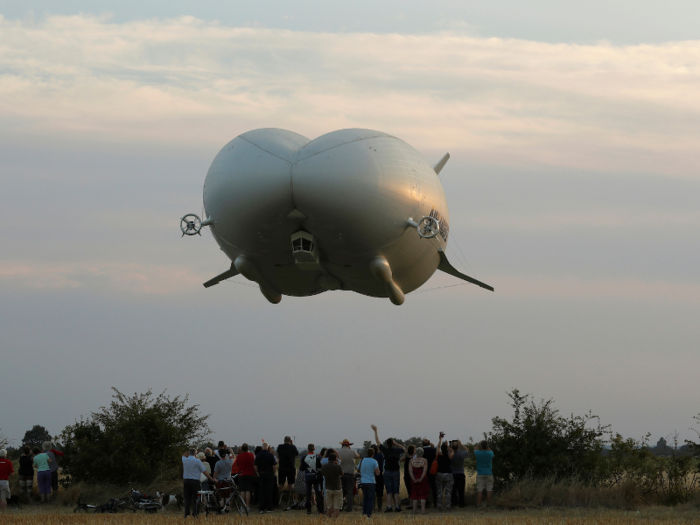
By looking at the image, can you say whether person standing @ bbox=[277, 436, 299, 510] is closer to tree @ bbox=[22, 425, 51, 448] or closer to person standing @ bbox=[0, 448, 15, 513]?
person standing @ bbox=[0, 448, 15, 513]

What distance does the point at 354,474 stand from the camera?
23.0m

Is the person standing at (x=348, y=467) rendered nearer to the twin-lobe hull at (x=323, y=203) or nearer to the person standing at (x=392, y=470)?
the person standing at (x=392, y=470)

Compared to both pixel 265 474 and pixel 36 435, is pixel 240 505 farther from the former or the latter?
Answer: pixel 36 435

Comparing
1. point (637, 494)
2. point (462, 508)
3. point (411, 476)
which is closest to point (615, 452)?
point (637, 494)

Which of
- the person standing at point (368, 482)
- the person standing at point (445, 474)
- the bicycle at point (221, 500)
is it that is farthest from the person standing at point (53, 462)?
the person standing at point (445, 474)

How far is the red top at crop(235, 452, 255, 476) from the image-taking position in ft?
72.5

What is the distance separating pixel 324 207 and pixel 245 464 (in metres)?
7.37

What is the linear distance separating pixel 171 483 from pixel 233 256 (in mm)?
8988

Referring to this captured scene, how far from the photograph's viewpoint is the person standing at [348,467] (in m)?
22.2

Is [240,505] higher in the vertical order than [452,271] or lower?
lower

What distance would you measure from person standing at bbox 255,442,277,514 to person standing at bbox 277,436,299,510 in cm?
114

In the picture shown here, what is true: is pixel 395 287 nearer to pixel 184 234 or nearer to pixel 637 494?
pixel 184 234

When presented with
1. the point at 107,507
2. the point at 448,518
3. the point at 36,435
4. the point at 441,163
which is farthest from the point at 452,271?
the point at 36,435

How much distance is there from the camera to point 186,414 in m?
28.6
